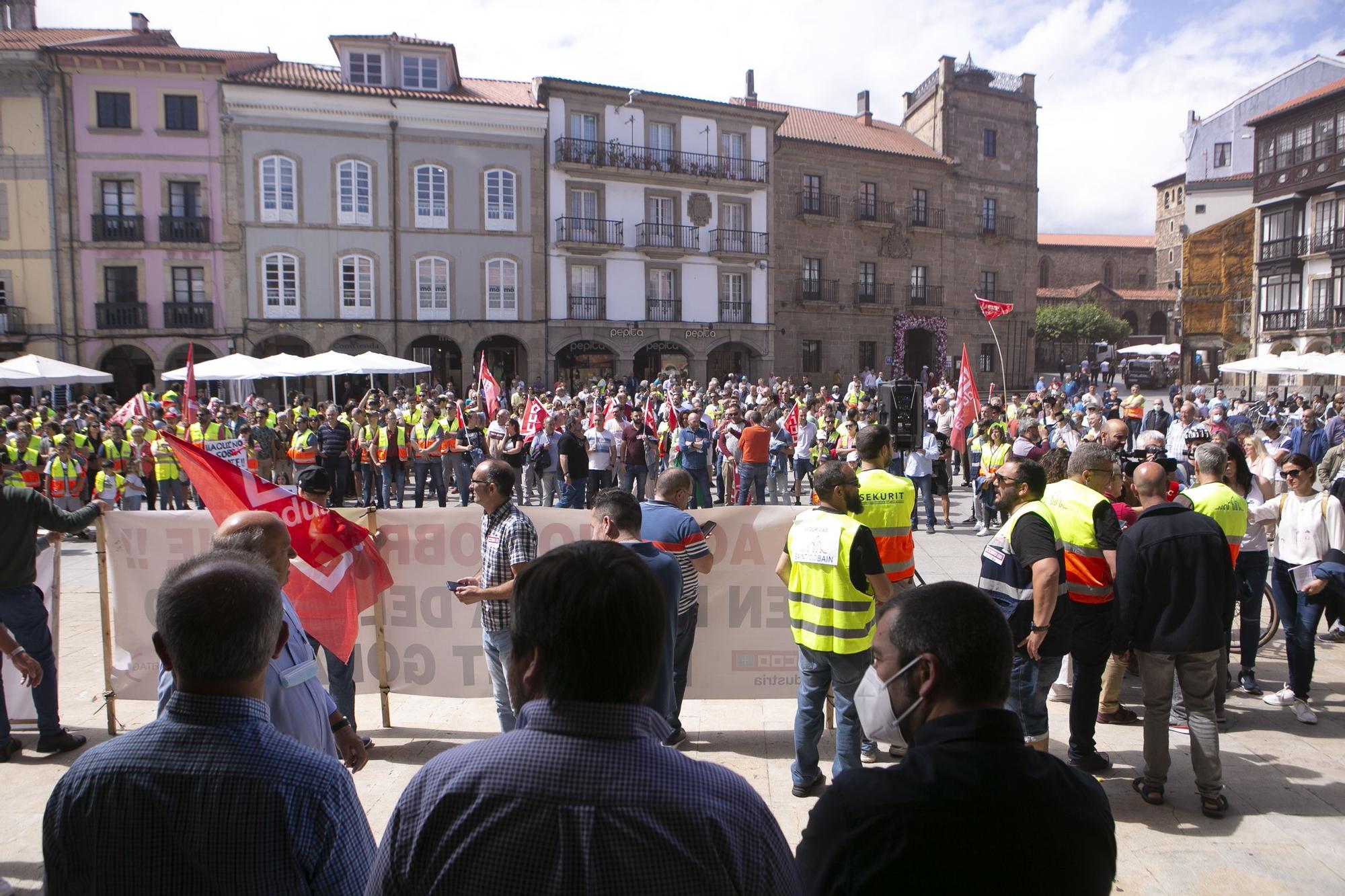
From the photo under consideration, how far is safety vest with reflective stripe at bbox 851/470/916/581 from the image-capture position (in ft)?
16.3

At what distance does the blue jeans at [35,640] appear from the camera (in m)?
4.86

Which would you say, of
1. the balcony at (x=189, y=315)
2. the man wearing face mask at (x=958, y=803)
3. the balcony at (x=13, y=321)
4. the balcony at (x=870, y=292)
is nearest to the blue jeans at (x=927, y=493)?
the man wearing face mask at (x=958, y=803)

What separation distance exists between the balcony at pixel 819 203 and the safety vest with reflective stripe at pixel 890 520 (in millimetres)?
35123

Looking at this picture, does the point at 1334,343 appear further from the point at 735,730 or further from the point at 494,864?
the point at 494,864

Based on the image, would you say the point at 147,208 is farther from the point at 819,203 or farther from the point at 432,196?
the point at 819,203

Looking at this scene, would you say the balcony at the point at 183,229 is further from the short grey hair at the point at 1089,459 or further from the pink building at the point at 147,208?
the short grey hair at the point at 1089,459

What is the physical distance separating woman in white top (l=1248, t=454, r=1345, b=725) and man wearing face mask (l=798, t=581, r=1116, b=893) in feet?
16.5

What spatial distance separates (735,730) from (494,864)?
4.32 m

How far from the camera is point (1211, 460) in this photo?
555cm

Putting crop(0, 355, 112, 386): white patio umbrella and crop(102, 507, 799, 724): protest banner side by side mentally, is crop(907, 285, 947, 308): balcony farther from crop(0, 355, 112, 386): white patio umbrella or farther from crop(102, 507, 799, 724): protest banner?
crop(102, 507, 799, 724): protest banner

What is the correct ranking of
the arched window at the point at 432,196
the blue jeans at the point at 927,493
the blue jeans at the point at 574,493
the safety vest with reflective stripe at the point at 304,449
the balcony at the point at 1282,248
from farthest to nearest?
the balcony at the point at 1282,248
the arched window at the point at 432,196
the safety vest with reflective stripe at the point at 304,449
the blue jeans at the point at 574,493
the blue jeans at the point at 927,493

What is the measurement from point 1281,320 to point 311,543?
47.2 meters

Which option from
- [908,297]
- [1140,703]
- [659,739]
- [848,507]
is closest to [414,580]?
[848,507]

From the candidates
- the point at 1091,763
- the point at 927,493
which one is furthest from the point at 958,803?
the point at 927,493
